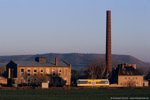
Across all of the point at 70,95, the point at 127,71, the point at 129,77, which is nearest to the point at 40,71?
the point at 127,71

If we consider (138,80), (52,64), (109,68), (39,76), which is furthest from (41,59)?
(138,80)

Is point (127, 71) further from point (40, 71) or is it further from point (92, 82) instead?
point (40, 71)

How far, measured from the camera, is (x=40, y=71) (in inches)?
4119

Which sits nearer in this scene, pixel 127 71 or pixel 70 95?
pixel 70 95

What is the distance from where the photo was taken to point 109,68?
371 feet

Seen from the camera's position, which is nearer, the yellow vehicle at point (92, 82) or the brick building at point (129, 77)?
the yellow vehicle at point (92, 82)

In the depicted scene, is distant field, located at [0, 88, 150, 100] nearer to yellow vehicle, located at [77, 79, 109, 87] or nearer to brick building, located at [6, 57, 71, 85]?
yellow vehicle, located at [77, 79, 109, 87]

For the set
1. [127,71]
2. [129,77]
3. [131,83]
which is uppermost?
[127,71]

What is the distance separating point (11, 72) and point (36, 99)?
6076cm

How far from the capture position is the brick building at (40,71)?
334 feet

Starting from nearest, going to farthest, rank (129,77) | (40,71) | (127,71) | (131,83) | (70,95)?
1. (70,95)
2. (131,83)
3. (40,71)
4. (129,77)
5. (127,71)

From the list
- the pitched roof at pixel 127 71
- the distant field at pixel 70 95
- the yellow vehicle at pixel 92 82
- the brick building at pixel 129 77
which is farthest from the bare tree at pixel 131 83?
the distant field at pixel 70 95

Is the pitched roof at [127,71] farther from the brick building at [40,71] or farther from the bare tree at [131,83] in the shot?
the brick building at [40,71]

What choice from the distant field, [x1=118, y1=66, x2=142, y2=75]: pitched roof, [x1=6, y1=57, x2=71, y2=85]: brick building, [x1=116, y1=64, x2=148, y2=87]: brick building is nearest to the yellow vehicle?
[x1=6, y1=57, x2=71, y2=85]: brick building
